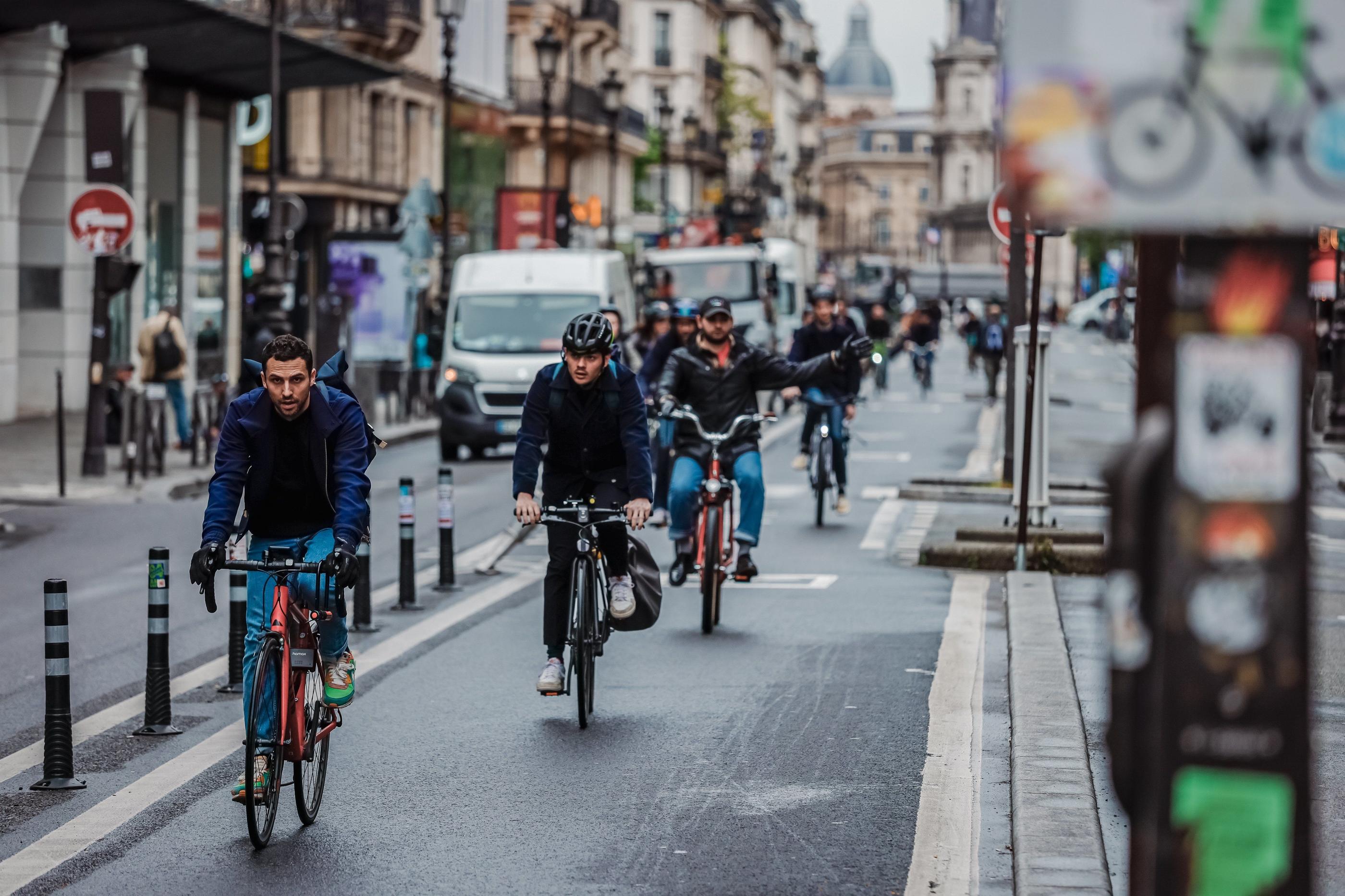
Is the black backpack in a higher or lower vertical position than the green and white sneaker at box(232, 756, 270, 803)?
higher

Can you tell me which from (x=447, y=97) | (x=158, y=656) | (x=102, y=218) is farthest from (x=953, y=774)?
(x=447, y=97)

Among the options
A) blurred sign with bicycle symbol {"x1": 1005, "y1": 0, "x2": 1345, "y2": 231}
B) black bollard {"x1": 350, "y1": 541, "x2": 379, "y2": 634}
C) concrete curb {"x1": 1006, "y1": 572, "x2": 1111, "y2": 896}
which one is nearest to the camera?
blurred sign with bicycle symbol {"x1": 1005, "y1": 0, "x2": 1345, "y2": 231}

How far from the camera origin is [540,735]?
9047 millimetres

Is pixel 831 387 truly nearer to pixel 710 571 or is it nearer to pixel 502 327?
pixel 710 571

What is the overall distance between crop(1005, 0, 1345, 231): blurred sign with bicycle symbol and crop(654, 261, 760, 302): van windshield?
3909 cm

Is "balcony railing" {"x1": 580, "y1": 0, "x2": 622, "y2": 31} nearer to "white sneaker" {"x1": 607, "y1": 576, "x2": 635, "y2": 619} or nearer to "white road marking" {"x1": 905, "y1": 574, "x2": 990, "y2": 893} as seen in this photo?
"white road marking" {"x1": 905, "y1": 574, "x2": 990, "y2": 893}

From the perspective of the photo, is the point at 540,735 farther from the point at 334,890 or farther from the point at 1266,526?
the point at 1266,526

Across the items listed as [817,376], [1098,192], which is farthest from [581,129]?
[1098,192]

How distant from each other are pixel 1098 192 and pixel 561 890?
3459 mm

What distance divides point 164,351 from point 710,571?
43.7ft

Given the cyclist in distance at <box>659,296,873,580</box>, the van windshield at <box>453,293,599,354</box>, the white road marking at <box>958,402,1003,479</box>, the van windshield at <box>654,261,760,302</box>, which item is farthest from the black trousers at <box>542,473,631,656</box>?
the van windshield at <box>654,261,760,302</box>

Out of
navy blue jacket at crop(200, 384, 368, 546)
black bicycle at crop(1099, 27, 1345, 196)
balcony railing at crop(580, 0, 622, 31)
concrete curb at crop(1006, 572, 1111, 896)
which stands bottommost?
concrete curb at crop(1006, 572, 1111, 896)

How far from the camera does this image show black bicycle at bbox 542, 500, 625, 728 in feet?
30.0

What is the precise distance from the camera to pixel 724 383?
13.0m
